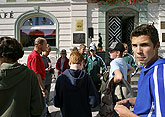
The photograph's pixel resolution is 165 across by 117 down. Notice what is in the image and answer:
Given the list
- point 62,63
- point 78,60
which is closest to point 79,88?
point 78,60

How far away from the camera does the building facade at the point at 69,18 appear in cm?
1048

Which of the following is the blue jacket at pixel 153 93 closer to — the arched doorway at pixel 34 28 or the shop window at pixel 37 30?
the arched doorway at pixel 34 28

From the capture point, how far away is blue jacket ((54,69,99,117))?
2480 millimetres

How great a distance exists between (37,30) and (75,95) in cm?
988

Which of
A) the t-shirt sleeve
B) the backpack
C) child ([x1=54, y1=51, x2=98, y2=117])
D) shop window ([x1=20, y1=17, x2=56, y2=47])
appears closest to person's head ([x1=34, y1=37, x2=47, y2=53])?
child ([x1=54, y1=51, x2=98, y2=117])

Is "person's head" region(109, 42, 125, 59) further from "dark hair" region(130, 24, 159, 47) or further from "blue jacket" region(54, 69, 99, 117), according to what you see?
"dark hair" region(130, 24, 159, 47)

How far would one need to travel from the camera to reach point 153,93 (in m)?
0.99

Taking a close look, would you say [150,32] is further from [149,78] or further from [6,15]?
[6,15]

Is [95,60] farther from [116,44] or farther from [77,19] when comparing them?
[77,19]

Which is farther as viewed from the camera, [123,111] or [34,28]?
[34,28]

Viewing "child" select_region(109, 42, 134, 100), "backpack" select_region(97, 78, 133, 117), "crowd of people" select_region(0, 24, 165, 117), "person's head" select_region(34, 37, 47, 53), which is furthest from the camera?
"person's head" select_region(34, 37, 47, 53)

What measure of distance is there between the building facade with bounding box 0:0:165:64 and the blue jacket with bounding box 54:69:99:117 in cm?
786

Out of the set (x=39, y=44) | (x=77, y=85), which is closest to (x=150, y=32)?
(x=77, y=85)

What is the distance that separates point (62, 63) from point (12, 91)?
4.23 meters
